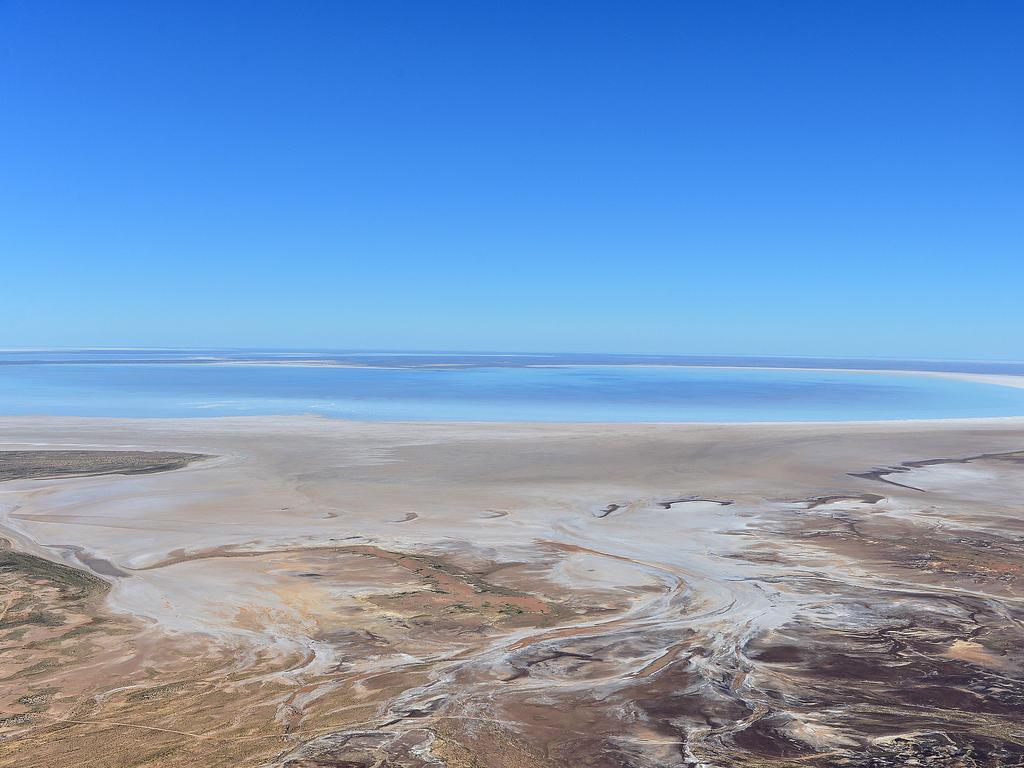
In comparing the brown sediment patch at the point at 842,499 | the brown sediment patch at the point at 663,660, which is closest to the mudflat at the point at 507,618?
the brown sediment patch at the point at 663,660

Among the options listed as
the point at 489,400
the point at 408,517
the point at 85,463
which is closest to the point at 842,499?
the point at 408,517

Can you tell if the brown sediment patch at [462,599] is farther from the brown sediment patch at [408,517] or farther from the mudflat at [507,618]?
the brown sediment patch at [408,517]

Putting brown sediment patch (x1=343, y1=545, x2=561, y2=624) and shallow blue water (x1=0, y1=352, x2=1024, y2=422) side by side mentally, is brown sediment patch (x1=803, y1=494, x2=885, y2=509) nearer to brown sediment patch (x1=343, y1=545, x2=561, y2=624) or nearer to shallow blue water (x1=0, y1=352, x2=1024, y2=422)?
brown sediment patch (x1=343, y1=545, x2=561, y2=624)

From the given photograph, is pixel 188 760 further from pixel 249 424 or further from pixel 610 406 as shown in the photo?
pixel 610 406

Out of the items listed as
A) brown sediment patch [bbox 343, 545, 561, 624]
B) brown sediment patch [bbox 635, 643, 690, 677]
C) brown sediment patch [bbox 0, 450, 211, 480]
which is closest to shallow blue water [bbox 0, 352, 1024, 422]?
brown sediment patch [bbox 0, 450, 211, 480]

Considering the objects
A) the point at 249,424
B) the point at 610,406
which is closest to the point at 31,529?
the point at 249,424

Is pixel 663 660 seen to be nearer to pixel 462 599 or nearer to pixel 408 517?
pixel 462 599
